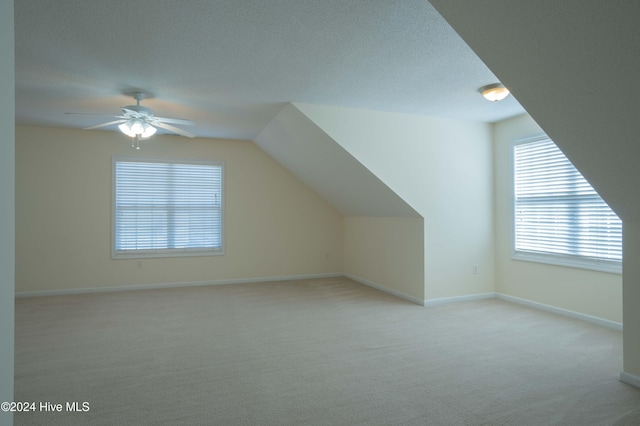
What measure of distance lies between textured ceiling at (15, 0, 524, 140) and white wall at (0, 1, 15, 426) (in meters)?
1.15

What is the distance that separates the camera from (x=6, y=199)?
126cm

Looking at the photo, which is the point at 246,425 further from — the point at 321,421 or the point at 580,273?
the point at 580,273

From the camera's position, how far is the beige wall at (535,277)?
3855 millimetres

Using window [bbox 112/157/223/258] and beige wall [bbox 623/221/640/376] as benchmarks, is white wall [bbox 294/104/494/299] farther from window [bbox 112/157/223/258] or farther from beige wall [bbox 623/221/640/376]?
window [bbox 112/157/223/258]

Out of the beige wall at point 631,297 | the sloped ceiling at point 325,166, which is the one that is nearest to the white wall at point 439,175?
the sloped ceiling at point 325,166

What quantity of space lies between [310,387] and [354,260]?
163 inches

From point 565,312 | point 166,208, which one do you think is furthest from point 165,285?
point 565,312

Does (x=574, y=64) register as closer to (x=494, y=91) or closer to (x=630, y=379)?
(x=494, y=91)

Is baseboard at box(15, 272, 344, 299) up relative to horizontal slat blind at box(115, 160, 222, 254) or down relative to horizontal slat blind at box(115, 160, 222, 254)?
down

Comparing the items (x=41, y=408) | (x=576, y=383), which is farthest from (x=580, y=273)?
(x=41, y=408)

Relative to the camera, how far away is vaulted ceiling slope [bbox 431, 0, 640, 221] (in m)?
1.56

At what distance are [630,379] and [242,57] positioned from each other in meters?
3.74

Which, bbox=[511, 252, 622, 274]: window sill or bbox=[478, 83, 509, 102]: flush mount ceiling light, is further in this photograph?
bbox=[511, 252, 622, 274]: window sill

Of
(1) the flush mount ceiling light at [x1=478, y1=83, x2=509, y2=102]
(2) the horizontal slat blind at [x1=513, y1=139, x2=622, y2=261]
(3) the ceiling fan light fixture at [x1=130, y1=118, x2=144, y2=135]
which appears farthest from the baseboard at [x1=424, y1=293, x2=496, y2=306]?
(3) the ceiling fan light fixture at [x1=130, y1=118, x2=144, y2=135]
